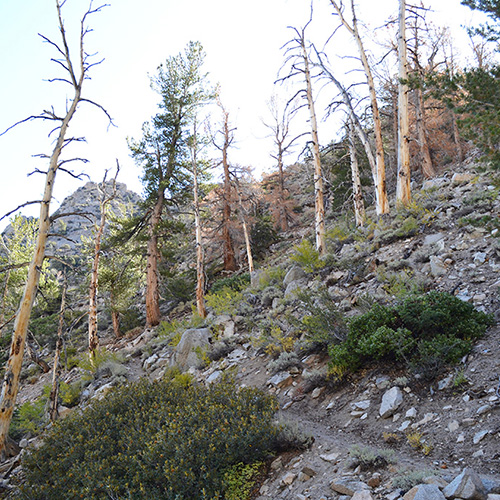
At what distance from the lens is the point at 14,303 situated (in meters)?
22.6

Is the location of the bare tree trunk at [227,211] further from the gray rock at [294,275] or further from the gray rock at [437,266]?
the gray rock at [437,266]

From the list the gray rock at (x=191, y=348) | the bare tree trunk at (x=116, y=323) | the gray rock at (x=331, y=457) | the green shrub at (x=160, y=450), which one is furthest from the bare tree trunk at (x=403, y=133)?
the bare tree trunk at (x=116, y=323)

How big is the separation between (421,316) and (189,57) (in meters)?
16.9

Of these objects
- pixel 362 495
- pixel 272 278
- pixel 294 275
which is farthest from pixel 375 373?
pixel 272 278

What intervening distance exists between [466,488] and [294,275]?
949 cm

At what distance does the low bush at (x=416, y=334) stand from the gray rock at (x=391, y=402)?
0.43 metres

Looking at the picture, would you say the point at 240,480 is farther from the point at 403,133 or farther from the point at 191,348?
the point at 403,133

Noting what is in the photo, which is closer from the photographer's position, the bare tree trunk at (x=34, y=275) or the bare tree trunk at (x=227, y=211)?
the bare tree trunk at (x=34, y=275)

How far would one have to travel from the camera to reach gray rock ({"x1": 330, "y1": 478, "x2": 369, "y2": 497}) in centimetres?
333

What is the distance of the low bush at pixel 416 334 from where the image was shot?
15.9 ft

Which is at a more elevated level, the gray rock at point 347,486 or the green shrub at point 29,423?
the gray rock at point 347,486

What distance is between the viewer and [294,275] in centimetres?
1219

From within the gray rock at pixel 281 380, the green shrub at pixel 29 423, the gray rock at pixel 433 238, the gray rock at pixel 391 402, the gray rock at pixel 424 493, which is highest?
the gray rock at pixel 433 238

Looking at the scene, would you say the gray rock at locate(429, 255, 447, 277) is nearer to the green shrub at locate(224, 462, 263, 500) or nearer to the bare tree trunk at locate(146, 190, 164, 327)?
the green shrub at locate(224, 462, 263, 500)
